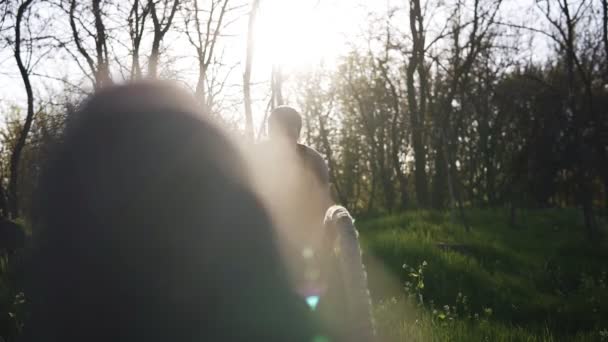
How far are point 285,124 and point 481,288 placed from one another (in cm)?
419

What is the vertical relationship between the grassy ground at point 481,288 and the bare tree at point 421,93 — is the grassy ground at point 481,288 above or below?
below

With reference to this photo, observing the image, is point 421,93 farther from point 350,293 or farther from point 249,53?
point 350,293

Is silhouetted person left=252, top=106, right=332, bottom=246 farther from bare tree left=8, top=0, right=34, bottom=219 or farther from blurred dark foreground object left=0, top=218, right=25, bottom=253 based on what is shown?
bare tree left=8, top=0, right=34, bottom=219

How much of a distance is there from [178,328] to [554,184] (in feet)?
86.7

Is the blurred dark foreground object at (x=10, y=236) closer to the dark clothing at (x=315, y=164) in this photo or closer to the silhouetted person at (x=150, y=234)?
the dark clothing at (x=315, y=164)

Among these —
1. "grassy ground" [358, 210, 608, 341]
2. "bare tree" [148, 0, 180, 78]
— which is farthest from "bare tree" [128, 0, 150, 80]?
"grassy ground" [358, 210, 608, 341]

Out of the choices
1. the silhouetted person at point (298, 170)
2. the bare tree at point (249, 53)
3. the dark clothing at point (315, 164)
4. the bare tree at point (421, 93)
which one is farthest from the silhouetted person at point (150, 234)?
the bare tree at point (421, 93)

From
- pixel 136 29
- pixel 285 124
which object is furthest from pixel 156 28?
pixel 285 124

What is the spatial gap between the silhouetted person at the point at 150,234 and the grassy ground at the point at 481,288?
2452mm

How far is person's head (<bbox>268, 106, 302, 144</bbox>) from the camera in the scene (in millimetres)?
4703

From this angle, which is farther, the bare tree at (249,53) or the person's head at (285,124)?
the bare tree at (249,53)

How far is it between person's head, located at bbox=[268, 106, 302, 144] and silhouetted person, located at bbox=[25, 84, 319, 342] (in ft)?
11.6

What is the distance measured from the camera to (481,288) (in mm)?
6988

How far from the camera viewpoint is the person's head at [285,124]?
470 centimetres
